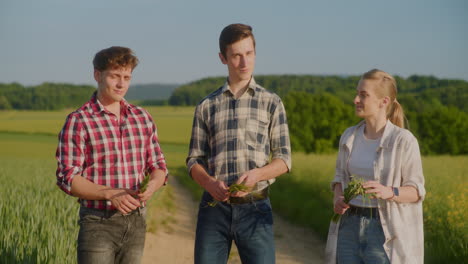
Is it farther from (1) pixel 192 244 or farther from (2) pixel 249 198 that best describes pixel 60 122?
(2) pixel 249 198

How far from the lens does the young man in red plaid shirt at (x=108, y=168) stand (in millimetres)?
3035

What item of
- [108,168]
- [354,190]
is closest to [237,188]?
[354,190]

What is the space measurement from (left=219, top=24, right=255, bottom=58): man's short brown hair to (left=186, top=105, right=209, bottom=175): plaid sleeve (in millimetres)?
431

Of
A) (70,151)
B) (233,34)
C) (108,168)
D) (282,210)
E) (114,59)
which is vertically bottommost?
(282,210)

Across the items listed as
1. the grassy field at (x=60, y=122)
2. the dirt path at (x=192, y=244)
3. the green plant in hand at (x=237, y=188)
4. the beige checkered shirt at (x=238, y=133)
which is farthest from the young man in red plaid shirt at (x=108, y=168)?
the grassy field at (x=60, y=122)

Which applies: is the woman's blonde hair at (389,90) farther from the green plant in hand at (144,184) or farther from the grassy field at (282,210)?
the grassy field at (282,210)

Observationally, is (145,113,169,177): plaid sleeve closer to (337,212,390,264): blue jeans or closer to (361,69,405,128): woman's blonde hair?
(337,212,390,264): blue jeans

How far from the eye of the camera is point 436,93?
42.5 metres

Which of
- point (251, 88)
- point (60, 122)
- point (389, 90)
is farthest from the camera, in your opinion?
point (60, 122)

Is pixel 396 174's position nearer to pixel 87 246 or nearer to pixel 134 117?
pixel 134 117

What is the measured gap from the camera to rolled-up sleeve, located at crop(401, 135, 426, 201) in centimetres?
310

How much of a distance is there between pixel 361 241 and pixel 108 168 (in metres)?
1.55

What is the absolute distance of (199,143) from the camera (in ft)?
11.0

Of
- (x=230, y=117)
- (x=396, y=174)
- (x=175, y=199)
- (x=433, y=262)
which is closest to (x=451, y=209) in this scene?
(x=433, y=262)
